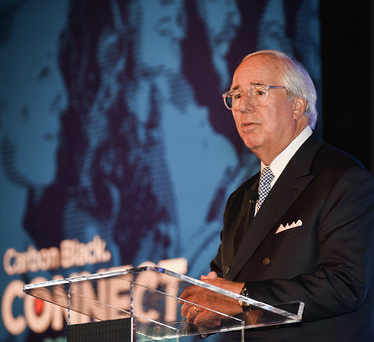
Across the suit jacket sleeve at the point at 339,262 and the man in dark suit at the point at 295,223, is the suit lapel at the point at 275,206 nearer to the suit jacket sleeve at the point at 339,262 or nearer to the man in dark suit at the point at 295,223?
the man in dark suit at the point at 295,223

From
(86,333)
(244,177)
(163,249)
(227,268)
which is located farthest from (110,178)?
(86,333)

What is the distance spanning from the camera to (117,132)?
171 inches

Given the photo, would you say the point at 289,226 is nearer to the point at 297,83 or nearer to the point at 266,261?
the point at 266,261

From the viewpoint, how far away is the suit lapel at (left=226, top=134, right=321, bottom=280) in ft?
7.32

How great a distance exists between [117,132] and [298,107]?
1999 millimetres

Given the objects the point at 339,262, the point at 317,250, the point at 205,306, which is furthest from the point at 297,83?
the point at 205,306

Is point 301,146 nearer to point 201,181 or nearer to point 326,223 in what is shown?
point 326,223

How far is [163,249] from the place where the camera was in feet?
13.0

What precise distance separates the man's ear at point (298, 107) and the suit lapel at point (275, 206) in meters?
0.24

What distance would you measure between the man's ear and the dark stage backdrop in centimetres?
115

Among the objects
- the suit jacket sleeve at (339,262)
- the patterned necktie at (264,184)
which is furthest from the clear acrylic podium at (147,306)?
the patterned necktie at (264,184)

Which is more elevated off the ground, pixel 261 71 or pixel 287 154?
pixel 261 71

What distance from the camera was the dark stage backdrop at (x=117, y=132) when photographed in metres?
3.84

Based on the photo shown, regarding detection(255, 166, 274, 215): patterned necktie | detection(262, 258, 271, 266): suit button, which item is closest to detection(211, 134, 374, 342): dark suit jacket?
detection(262, 258, 271, 266): suit button
